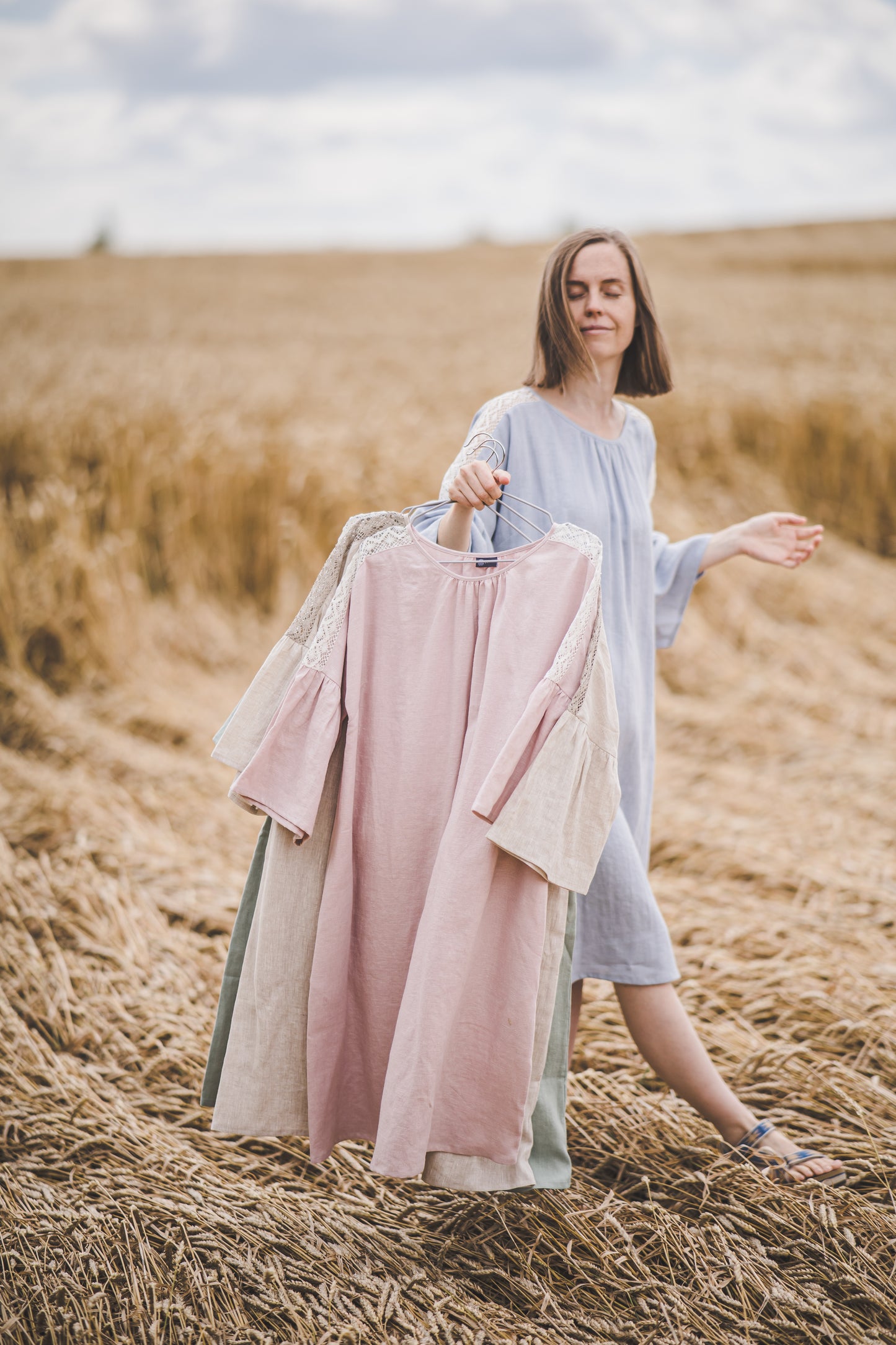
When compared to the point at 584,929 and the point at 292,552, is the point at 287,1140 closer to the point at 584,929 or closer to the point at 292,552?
the point at 584,929

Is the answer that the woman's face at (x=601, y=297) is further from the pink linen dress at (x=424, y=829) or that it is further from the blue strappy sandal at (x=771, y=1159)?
the blue strappy sandal at (x=771, y=1159)

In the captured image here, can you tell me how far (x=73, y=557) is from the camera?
443 centimetres

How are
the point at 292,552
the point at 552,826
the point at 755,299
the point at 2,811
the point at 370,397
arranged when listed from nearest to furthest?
1. the point at 552,826
2. the point at 2,811
3. the point at 292,552
4. the point at 370,397
5. the point at 755,299

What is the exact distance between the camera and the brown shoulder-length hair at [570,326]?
178cm

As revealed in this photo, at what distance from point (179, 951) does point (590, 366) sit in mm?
1858

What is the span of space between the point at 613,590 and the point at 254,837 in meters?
2.02

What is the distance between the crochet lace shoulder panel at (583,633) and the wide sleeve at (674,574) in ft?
1.67

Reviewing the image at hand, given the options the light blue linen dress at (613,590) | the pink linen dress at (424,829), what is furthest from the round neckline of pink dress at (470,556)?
the light blue linen dress at (613,590)

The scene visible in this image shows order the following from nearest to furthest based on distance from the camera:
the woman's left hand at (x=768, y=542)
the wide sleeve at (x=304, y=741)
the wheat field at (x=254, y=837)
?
the wide sleeve at (x=304, y=741) < the wheat field at (x=254, y=837) < the woman's left hand at (x=768, y=542)

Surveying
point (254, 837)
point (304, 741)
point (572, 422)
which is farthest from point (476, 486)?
point (254, 837)

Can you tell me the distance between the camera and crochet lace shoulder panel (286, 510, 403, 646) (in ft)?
5.28

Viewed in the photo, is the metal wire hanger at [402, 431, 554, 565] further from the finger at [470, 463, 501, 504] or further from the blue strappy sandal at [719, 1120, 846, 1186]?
the blue strappy sandal at [719, 1120, 846, 1186]

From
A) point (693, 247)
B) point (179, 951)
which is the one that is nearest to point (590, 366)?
point (179, 951)

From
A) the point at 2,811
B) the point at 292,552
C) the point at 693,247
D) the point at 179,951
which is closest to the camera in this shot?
the point at 179,951
